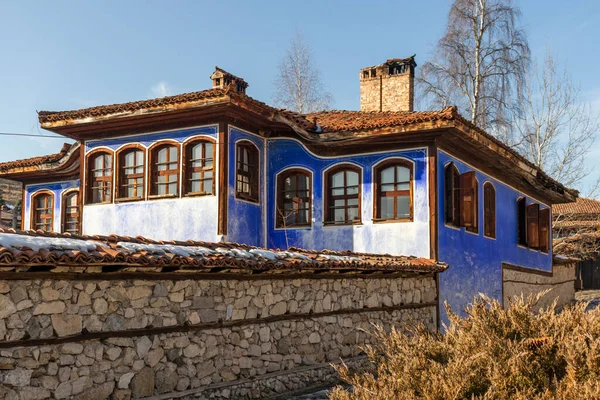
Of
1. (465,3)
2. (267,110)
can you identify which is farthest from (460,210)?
(465,3)

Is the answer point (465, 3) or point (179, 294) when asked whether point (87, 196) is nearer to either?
point (179, 294)

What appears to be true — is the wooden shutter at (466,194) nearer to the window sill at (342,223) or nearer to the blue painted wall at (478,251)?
the blue painted wall at (478,251)

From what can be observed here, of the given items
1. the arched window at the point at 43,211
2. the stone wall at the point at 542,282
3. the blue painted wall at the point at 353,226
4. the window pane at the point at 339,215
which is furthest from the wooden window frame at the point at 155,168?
the stone wall at the point at 542,282

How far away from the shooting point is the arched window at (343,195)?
14.1 meters

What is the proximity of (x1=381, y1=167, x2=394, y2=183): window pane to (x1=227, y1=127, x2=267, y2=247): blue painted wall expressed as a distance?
2.47 metres

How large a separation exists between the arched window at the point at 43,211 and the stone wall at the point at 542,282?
11.8 meters

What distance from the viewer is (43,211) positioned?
751 inches

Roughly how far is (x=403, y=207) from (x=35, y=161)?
993cm

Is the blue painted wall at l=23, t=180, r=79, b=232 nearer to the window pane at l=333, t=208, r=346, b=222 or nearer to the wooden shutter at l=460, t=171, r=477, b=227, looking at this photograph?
the window pane at l=333, t=208, r=346, b=222

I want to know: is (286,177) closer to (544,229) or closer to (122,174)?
(122,174)

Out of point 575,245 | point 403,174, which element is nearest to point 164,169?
point 403,174

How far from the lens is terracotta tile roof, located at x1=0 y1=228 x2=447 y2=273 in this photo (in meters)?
5.85

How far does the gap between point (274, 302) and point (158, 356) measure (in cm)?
211

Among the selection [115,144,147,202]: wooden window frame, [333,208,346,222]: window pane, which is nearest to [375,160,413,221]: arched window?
[333,208,346,222]: window pane
